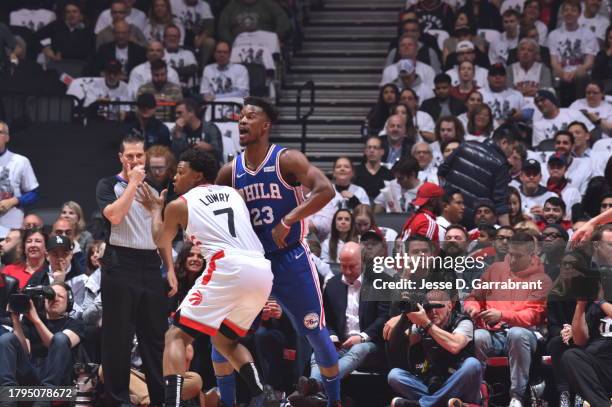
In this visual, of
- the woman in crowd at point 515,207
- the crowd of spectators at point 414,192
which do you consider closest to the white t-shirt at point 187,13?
the crowd of spectators at point 414,192

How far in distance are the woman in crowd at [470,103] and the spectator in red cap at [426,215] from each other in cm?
256

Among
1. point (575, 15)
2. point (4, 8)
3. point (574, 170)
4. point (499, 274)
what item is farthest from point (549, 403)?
point (4, 8)

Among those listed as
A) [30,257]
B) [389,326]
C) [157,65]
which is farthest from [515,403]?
[157,65]

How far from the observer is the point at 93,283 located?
423 inches

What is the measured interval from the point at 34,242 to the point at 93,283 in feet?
2.60

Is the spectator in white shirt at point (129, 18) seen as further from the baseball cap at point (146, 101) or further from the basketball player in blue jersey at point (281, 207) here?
the basketball player in blue jersey at point (281, 207)

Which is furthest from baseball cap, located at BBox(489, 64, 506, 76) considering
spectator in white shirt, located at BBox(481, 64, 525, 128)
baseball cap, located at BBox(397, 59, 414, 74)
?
baseball cap, located at BBox(397, 59, 414, 74)

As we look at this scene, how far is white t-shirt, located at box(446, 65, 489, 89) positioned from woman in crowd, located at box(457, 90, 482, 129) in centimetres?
77

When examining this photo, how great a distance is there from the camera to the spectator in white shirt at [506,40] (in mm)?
16141

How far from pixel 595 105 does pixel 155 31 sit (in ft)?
19.3

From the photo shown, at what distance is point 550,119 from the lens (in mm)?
14469

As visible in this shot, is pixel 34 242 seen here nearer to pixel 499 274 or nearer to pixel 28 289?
pixel 28 289

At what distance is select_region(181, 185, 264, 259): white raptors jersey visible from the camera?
7.98 meters

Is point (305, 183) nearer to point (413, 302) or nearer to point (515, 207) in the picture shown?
point (413, 302)
